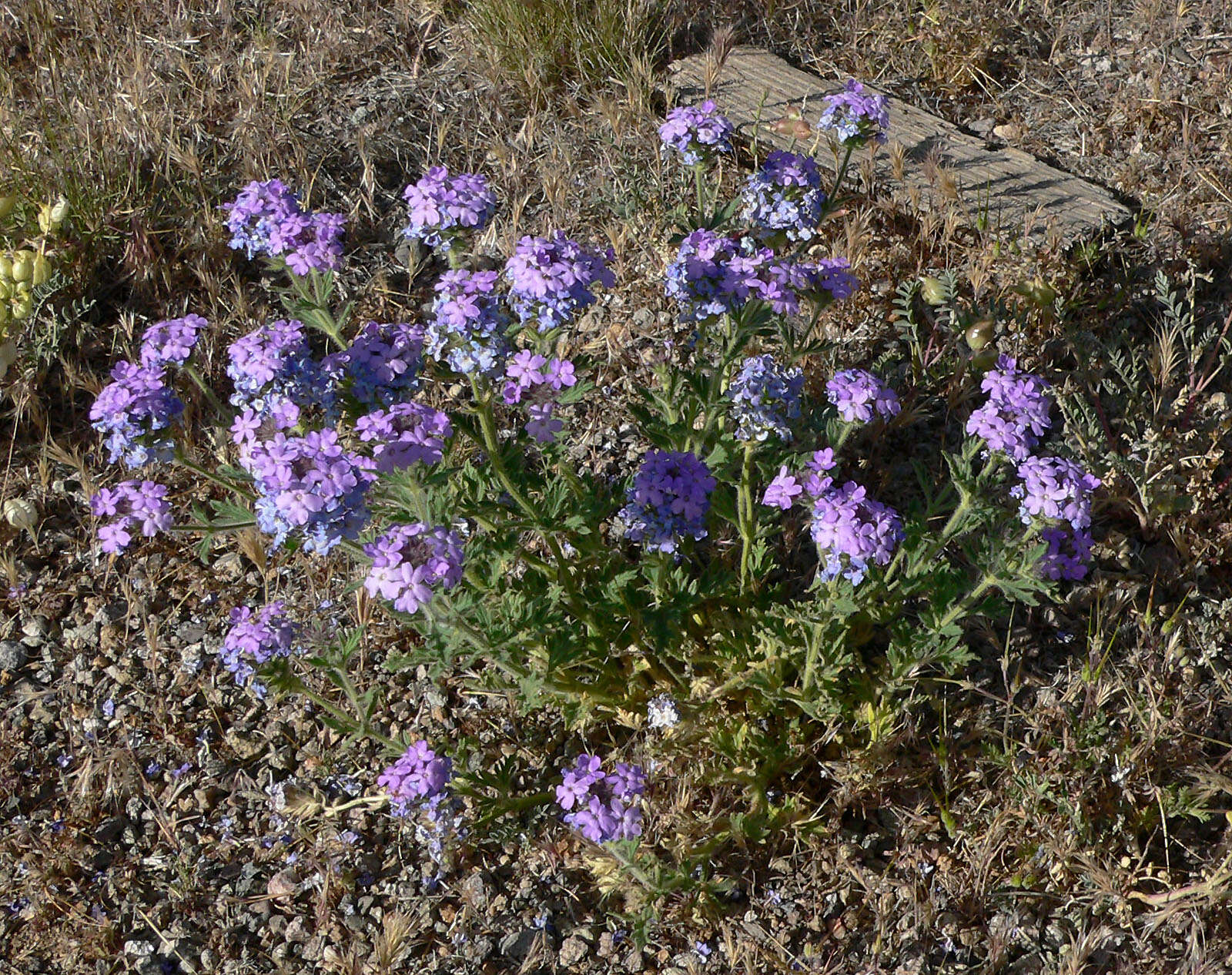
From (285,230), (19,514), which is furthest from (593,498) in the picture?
(19,514)

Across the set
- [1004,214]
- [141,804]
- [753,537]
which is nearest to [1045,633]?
[753,537]

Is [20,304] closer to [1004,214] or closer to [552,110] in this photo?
[552,110]

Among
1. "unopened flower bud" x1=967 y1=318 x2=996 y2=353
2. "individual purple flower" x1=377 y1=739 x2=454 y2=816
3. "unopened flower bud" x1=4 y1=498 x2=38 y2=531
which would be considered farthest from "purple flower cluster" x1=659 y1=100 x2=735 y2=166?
"unopened flower bud" x1=4 y1=498 x2=38 y2=531

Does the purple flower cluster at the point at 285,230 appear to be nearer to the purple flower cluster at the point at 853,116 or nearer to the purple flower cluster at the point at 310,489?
the purple flower cluster at the point at 310,489

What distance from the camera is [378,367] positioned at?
8.27ft

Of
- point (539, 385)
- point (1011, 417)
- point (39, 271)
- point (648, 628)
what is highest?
point (1011, 417)

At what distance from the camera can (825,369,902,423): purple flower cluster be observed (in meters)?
2.59

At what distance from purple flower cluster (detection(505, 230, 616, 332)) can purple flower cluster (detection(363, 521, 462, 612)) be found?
54 cm

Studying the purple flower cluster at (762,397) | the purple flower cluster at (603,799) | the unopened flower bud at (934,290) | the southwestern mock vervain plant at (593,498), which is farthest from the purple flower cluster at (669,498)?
the unopened flower bud at (934,290)

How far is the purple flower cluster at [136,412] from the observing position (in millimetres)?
2414

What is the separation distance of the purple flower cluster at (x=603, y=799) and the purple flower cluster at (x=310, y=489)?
0.77m

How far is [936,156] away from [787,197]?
1.72 m

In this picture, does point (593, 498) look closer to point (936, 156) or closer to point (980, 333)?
point (980, 333)

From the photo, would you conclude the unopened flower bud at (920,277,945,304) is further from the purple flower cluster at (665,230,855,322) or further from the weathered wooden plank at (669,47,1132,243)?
the purple flower cluster at (665,230,855,322)
